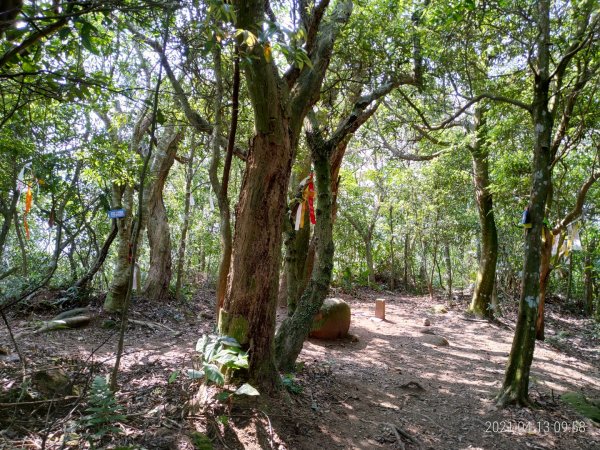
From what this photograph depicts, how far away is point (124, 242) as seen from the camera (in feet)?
26.2

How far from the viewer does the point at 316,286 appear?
17.4 feet

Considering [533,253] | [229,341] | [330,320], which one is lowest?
[330,320]

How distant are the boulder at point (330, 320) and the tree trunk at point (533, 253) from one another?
10.8 feet

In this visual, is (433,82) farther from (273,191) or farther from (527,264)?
(273,191)

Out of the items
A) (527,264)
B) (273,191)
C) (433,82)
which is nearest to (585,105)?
(433,82)

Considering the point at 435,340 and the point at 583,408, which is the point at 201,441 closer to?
the point at 583,408

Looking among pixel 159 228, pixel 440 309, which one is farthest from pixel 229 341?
pixel 440 309

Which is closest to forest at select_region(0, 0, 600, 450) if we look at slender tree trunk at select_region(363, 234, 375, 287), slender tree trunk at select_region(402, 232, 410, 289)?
slender tree trunk at select_region(363, 234, 375, 287)

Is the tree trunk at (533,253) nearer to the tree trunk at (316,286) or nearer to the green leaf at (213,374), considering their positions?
the tree trunk at (316,286)

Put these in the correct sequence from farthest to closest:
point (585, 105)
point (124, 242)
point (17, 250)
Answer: point (17, 250)
point (124, 242)
point (585, 105)

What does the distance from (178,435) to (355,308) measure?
928 cm

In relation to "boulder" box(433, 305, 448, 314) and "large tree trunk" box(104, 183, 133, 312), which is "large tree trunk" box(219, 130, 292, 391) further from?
"boulder" box(433, 305, 448, 314)

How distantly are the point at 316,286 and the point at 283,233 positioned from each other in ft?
5.94
